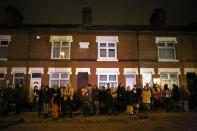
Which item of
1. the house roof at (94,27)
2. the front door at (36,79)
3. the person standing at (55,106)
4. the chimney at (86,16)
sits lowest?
the person standing at (55,106)

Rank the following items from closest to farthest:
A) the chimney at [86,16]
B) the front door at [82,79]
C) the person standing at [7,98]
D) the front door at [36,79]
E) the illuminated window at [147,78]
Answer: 1. the person standing at [7,98]
2. the front door at [36,79]
3. the front door at [82,79]
4. the illuminated window at [147,78]
5. the chimney at [86,16]

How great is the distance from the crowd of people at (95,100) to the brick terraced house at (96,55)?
4.58 meters

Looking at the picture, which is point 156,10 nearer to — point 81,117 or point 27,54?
point 27,54

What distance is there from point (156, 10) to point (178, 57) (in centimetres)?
607

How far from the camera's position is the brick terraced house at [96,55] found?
23.2 meters

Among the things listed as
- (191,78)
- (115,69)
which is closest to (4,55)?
(115,69)

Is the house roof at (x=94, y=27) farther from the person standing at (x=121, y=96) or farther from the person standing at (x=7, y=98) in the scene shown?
the person standing at (x=7, y=98)

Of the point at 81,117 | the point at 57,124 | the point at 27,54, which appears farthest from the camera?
the point at 27,54

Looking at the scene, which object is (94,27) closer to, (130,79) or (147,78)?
(130,79)

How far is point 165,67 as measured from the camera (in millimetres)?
23859

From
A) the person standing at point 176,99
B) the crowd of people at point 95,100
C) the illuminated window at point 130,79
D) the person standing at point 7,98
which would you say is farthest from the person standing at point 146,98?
the person standing at point 7,98

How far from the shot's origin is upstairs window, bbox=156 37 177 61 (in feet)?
80.2

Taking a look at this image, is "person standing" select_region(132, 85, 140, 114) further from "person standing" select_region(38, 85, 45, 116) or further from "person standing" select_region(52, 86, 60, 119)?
"person standing" select_region(38, 85, 45, 116)

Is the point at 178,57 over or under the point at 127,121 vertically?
over
